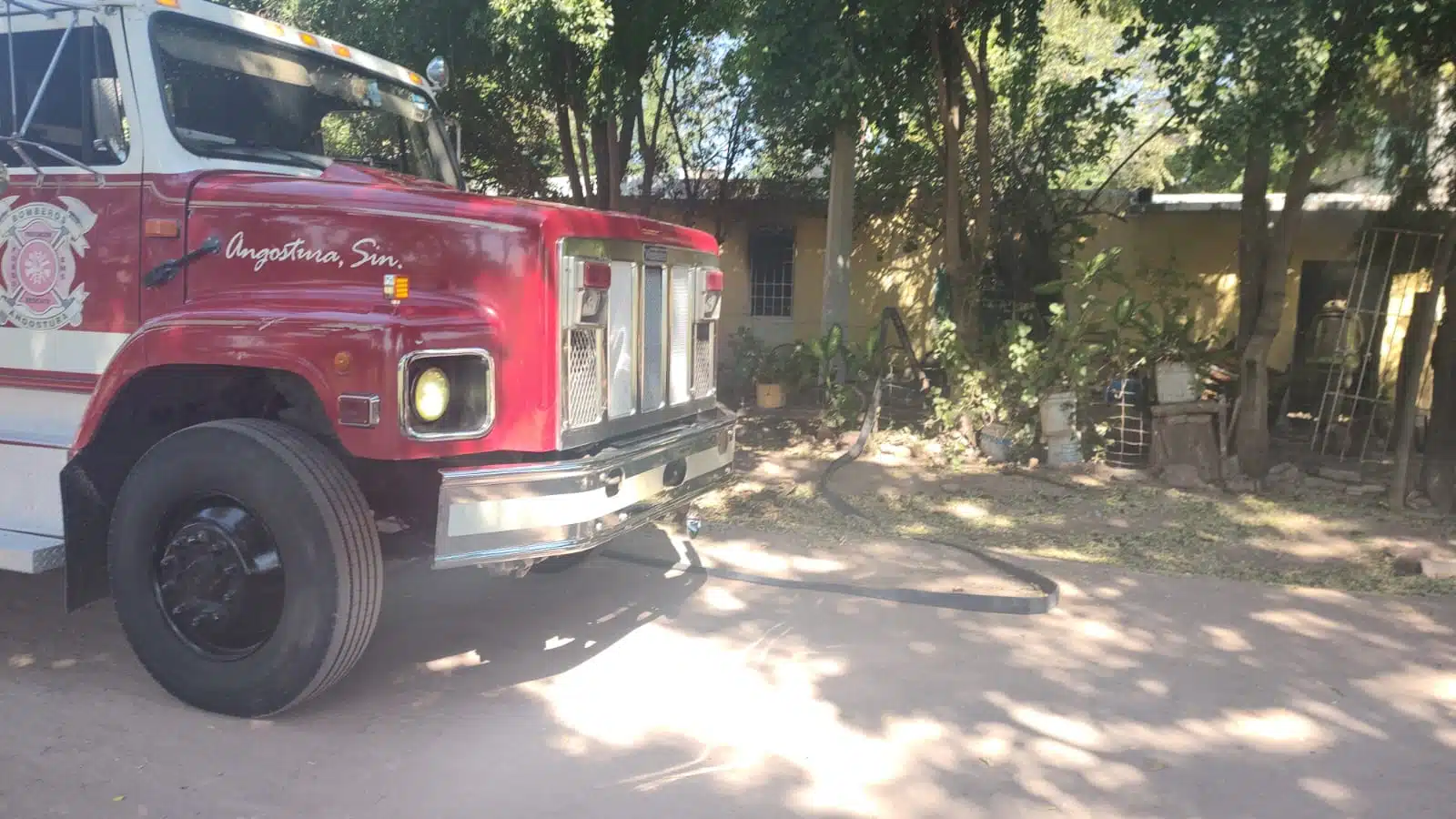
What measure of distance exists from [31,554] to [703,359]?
2.89 m

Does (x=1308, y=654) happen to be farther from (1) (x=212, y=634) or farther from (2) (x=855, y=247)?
(2) (x=855, y=247)

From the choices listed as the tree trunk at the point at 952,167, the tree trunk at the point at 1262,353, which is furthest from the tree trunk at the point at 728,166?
the tree trunk at the point at 1262,353

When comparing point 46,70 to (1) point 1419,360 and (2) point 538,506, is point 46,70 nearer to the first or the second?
(2) point 538,506

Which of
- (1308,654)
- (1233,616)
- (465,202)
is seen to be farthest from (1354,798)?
(465,202)

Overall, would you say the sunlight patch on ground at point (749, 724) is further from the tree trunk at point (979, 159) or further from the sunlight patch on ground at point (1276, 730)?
the tree trunk at point (979, 159)

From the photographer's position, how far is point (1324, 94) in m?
7.48

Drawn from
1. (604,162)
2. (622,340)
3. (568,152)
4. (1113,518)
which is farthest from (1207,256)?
(622,340)

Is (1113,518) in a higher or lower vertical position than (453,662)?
higher

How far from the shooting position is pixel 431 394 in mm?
3568

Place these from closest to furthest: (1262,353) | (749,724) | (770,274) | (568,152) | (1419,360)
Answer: (749,724) → (1419,360) → (1262,353) → (568,152) → (770,274)

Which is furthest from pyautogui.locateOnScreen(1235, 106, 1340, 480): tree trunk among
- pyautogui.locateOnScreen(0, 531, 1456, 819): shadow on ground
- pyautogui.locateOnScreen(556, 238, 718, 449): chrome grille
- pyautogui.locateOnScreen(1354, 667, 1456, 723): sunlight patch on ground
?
pyautogui.locateOnScreen(556, 238, 718, 449): chrome grille

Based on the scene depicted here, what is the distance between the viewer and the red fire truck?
3623mm

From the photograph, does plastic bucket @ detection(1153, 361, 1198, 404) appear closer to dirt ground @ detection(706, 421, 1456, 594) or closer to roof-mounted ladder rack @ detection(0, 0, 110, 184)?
dirt ground @ detection(706, 421, 1456, 594)

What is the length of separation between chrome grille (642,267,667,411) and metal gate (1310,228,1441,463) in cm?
733
